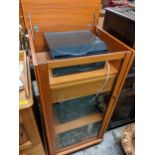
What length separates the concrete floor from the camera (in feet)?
4.39

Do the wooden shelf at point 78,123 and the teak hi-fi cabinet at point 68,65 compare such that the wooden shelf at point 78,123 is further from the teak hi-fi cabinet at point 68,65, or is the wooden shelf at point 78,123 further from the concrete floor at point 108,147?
the concrete floor at point 108,147

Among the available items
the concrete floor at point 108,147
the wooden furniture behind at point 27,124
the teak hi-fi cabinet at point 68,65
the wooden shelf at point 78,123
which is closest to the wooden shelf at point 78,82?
the teak hi-fi cabinet at point 68,65

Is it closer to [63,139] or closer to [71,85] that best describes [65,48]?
[71,85]

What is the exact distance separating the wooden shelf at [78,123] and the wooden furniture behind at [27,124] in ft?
0.60

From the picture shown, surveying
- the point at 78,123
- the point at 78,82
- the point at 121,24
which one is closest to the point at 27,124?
the point at 78,82

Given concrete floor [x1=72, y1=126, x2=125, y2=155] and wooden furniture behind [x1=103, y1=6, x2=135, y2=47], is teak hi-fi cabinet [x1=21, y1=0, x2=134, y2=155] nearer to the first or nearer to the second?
wooden furniture behind [x1=103, y1=6, x2=135, y2=47]

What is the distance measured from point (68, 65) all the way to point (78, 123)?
0.64 meters

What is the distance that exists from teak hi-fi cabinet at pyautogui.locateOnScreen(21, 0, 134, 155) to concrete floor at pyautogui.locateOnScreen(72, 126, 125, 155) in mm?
285

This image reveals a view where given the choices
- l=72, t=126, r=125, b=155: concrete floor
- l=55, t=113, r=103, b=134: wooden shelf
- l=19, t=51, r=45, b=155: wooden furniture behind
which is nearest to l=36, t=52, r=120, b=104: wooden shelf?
l=19, t=51, r=45, b=155: wooden furniture behind
